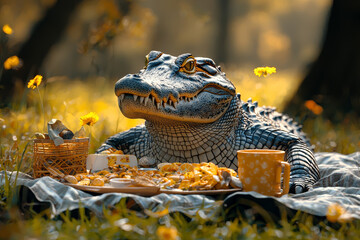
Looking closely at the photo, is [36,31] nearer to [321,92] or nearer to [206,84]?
[206,84]

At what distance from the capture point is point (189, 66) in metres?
3.17

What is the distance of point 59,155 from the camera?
8.16ft

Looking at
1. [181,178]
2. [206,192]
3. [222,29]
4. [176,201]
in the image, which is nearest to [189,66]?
[181,178]

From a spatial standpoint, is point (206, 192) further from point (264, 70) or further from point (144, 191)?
point (264, 70)

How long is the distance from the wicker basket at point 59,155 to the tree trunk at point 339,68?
4.82 m

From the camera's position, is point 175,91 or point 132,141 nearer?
point 175,91

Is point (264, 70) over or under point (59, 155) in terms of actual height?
over

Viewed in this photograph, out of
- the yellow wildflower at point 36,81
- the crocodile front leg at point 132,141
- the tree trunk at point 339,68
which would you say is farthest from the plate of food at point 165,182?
the tree trunk at point 339,68

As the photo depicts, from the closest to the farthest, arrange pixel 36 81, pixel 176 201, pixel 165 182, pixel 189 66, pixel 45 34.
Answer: pixel 176 201, pixel 165 182, pixel 36 81, pixel 189 66, pixel 45 34

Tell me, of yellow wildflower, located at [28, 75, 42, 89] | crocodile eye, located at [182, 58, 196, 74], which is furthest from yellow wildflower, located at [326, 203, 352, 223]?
yellow wildflower, located at [28, 75, 42, 89]

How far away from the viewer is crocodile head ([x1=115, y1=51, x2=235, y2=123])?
2621 millimetres

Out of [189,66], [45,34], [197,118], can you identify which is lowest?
[197,118]

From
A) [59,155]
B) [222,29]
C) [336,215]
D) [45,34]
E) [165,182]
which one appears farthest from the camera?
[222,29]

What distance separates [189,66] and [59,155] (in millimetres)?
1211
